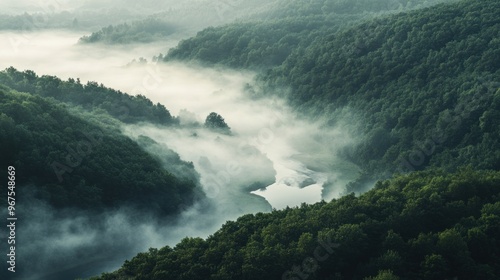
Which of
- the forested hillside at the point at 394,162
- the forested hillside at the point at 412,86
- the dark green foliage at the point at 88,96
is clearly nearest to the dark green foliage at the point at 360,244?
the forested hillside at the point at 394,162

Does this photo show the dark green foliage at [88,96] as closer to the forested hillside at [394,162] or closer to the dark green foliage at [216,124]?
the dark green foliage at [216,124]

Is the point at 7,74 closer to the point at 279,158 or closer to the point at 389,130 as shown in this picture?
the point at 279,158

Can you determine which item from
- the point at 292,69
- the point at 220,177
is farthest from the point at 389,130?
the point at 292,69

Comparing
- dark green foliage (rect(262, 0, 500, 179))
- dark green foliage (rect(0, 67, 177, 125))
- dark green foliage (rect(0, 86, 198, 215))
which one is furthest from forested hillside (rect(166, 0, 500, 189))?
dark green foliage (rect(0, 86, 198, 215))

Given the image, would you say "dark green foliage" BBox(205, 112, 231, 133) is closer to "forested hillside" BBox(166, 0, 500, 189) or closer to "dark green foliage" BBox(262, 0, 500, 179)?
"forested hillside" BBox(166, 0, 500, 189)

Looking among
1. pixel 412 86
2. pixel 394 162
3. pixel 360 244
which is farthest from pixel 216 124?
pixel 360 244

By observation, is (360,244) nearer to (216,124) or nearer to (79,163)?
(79,163)
